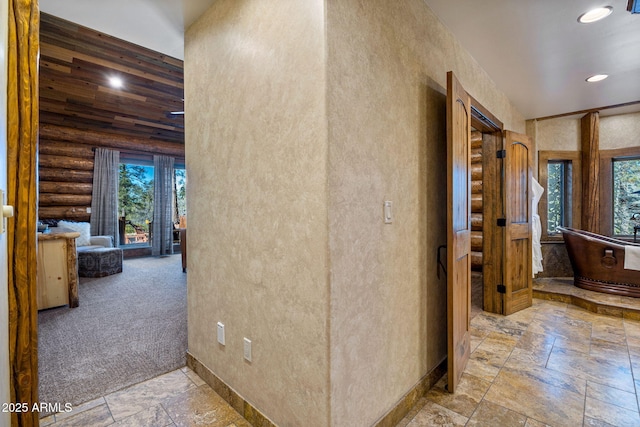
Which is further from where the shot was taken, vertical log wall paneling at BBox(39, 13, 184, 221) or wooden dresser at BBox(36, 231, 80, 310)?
vertical log wall paneling at BBox(39, 13, 184, 221)

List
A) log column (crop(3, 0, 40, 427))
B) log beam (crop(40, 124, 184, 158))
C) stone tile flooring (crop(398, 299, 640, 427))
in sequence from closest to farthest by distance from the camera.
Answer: log column (crop(3, 0, 40, 427)) → stone tile flooring (crop(398, 299, 640, 427)) → log beam (crop(40, 124, 184, 158))

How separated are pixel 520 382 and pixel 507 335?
911mm

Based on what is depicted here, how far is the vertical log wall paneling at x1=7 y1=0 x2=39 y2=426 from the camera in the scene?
1.33 metres

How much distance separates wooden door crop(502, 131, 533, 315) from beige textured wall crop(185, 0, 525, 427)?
1.65m

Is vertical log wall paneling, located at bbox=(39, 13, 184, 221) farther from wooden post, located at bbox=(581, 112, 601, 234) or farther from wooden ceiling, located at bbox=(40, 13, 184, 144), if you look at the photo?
wooden post, located at bbox=(581, 112, 601, 234)

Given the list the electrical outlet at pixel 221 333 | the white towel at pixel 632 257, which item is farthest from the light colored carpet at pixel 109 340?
the white towel at pixel 632 257

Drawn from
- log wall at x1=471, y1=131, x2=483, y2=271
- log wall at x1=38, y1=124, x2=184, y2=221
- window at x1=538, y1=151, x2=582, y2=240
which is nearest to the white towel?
window at x1=538, y1=151, x2=582, y2=240

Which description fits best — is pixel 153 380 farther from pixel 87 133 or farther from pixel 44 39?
pixel 87 133

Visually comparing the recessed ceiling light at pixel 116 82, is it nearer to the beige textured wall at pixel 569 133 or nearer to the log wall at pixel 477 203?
the log wall at pixel 477 203

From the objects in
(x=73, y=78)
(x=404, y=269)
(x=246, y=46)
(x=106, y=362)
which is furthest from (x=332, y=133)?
(x=73, y=78)

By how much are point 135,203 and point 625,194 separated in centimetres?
994

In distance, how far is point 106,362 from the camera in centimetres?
238

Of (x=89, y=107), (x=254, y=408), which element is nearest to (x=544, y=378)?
(x=254, y=408)

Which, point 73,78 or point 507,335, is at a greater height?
point 73,78
